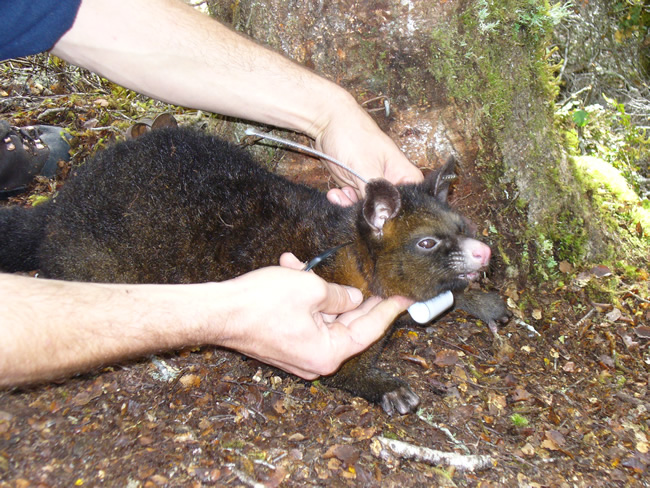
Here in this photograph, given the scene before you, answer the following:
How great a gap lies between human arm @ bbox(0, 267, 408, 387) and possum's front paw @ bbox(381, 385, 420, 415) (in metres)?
0.52

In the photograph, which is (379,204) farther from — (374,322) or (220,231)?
(220,231)

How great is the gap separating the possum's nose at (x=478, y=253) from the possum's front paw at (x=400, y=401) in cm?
104

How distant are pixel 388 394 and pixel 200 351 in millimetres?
1577

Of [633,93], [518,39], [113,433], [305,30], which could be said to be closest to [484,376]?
[113,433]

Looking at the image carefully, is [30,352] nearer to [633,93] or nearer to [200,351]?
[200,351]

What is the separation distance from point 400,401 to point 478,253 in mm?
1192

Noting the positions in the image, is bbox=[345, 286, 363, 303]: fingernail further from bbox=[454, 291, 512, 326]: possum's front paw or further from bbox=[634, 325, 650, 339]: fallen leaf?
bbox=[634, 325, 650, 339]: fallen leaf

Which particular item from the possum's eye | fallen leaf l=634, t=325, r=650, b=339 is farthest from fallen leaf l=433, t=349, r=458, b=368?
fallen leaf l=634, t=325, r=650, b=339

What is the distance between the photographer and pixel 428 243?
377cm

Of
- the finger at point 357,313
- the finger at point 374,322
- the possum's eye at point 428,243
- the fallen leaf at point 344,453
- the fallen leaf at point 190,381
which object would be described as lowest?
the fallen leaf at point 190,381

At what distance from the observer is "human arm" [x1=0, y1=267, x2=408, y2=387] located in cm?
238

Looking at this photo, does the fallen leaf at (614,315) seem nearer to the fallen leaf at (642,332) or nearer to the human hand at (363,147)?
the fallen leaf at (642,332)

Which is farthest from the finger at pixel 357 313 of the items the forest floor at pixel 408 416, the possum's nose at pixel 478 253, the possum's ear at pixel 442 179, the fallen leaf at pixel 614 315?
the fallen leaf at pixel 614 315

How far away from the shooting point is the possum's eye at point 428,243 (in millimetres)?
3762
